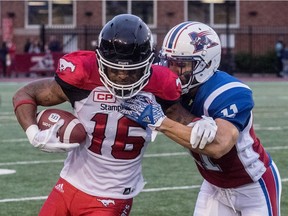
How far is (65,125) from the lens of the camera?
3.91m

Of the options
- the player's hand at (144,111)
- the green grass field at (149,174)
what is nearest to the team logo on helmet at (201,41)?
the player's hand at (144,111)

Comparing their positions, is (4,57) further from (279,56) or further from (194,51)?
(194,51)

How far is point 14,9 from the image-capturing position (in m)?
30.0

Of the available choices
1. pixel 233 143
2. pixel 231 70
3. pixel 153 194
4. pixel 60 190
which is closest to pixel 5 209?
pixel 153 194

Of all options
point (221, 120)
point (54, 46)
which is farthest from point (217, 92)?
point (54, 46)

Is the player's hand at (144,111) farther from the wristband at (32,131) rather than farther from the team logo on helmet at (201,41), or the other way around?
the team logo on helmet at (201,41)

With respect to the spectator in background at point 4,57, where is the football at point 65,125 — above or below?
above

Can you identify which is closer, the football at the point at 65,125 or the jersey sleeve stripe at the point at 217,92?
the football at the point at 65,125

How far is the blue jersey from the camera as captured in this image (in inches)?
160

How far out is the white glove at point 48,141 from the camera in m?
3.80

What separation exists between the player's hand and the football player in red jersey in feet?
0.06

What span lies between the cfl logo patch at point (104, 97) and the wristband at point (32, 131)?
1.03ft

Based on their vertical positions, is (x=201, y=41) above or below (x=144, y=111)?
above

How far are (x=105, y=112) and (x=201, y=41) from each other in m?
0.67
